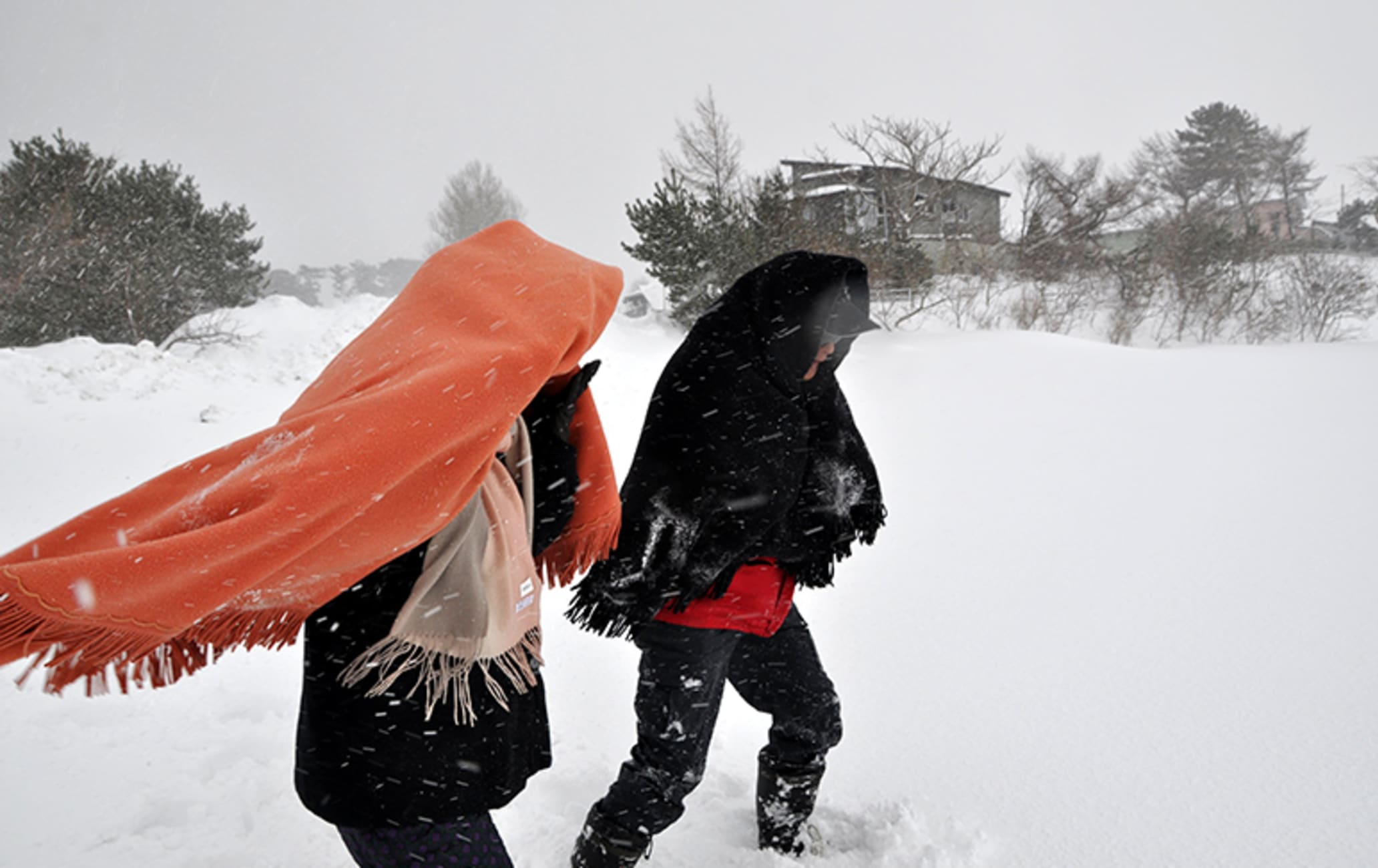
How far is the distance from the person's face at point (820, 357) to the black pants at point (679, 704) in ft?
2.27

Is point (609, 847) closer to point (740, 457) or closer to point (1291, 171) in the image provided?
point (740, 457)

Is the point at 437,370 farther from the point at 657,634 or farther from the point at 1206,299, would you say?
the point at 1206,299

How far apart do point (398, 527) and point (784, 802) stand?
1507 millimetres

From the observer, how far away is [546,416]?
4.92 feet

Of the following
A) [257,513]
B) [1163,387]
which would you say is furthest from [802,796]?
[1163,387]

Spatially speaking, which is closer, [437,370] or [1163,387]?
[437,370]

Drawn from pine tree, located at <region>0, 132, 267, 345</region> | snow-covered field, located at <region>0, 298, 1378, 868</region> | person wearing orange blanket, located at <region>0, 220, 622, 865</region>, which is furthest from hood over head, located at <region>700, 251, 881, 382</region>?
pine tree, located at <region>0, 132, 267, 345</region>

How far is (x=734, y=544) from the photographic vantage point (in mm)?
1810

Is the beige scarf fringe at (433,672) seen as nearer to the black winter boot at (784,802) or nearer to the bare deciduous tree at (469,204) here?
the black winter boot at (784,802)

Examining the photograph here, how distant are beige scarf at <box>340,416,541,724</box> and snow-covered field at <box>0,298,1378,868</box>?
1117 mm

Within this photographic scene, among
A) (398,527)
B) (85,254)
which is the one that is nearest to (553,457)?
(398,527)

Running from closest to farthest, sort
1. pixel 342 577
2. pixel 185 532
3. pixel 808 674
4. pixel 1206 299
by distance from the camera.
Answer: pixel 185 532 < pixel 342 577 < pixel 808 674 < pixel 1206 299

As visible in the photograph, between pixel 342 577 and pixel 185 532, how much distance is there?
0.76 ft

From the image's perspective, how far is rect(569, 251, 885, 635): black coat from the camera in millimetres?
1802
